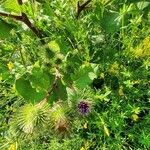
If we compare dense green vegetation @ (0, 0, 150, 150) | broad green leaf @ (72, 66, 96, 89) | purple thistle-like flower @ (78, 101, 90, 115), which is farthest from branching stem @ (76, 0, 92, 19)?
purple thistle-like flower @ (78, 101, 90, 115)

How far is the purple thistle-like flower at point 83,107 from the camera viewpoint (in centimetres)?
178

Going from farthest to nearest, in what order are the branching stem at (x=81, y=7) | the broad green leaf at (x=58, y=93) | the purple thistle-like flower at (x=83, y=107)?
1. the branching stem at (x=81, y=7)
2. the broad green leaf at (x=58, y=93)
3. the purple thistle-like flower at (x=83, y=107)

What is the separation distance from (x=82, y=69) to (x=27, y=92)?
0.23 meters

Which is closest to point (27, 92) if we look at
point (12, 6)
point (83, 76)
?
point (83, 76)

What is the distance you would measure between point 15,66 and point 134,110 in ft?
1.65

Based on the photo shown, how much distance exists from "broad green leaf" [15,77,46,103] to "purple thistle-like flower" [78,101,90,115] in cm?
20

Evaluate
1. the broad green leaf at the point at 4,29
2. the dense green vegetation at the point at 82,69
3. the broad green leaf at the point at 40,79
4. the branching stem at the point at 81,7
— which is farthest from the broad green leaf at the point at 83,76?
the broad green leaf at the point at 4,29

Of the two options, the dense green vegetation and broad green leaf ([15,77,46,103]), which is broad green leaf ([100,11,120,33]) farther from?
broad green leaf ([15,77,46,103])

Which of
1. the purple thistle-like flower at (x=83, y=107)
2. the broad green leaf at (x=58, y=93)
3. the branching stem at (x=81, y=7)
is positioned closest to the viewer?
the purple thistle-like flower at (x=83, y=107)

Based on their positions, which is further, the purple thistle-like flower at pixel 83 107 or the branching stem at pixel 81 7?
the branching stem at pixel 81 7

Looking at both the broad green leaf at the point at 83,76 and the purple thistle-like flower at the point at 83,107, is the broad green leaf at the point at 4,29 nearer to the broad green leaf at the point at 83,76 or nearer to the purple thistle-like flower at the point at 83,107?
the broad green leaf at the point at 83,76

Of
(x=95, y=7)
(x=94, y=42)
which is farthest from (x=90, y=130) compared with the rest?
(x=95, y=7)

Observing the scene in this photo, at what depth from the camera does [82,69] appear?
1.87m

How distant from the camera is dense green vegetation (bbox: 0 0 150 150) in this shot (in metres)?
1.86
